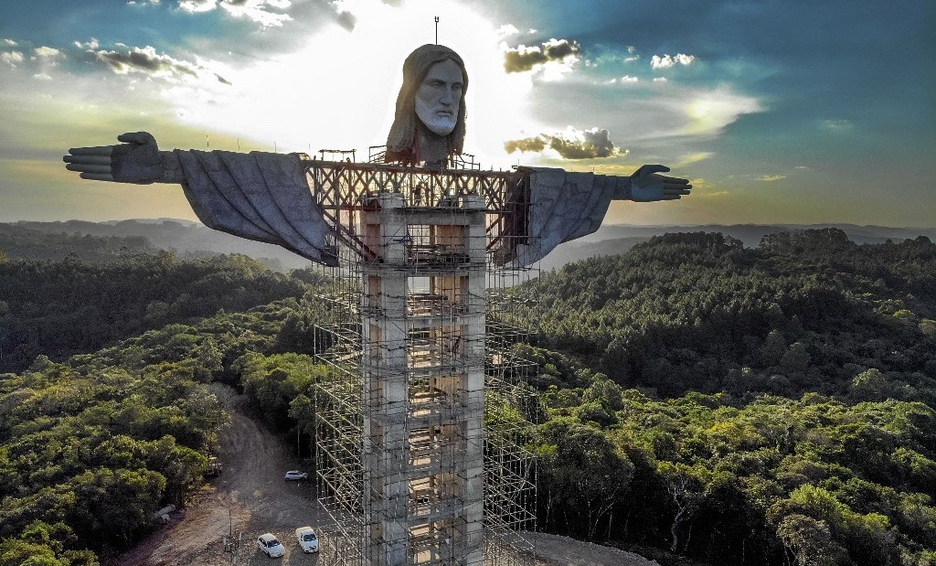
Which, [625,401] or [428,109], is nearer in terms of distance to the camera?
[428,109]

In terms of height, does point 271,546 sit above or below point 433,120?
below

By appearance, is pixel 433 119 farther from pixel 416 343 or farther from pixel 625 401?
pixel 625 401

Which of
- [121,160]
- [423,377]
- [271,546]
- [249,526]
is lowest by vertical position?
[249,526]

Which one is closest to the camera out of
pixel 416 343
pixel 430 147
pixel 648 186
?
pixel 430 147

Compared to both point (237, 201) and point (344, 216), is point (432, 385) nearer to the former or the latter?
point (344, 216)

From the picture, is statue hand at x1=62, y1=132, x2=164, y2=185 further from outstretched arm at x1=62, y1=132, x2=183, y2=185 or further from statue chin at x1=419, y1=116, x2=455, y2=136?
statue chin at x1=419, y1=116, x2=455, y2=136

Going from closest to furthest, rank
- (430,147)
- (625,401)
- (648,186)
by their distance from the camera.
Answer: (430,147) < (648,186) < (625,401)

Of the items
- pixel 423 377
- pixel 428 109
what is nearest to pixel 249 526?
pixel 423 377

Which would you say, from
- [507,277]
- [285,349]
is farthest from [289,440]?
[507,277]
